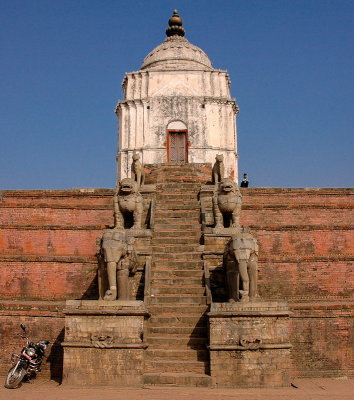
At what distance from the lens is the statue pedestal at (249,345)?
31.6 ft

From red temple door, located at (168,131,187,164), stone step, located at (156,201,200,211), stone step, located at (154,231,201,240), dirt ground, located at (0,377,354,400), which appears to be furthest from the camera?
red temple door, located at (168,131,187,164)

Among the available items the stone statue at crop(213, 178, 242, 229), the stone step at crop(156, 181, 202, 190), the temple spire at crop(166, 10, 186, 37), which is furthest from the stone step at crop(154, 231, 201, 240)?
the temple spire at crop(166, 10, 186, 37)

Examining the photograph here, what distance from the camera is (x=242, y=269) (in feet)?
34.1

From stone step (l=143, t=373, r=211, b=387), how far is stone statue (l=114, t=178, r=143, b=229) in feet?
15.9

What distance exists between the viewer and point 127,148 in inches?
1075

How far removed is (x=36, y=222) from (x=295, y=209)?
27.6 ft

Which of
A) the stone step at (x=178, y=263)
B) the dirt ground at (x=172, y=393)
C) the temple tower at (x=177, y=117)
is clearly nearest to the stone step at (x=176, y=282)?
the stone step at (x=178, y=263)

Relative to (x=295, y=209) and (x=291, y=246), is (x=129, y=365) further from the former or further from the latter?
(x=295, y=209)

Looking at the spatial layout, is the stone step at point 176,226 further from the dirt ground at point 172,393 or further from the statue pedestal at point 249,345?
the dirt ground at point 172,393

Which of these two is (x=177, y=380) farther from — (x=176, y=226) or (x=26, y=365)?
(x=176, y=226)

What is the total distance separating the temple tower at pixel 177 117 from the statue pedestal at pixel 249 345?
1704 centimetres

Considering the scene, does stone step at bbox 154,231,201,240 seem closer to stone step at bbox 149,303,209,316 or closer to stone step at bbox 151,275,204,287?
stone step at bbox 151,275,204,287

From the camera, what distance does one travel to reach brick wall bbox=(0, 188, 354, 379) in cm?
1192

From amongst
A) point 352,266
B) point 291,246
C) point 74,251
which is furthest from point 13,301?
point 352,266
